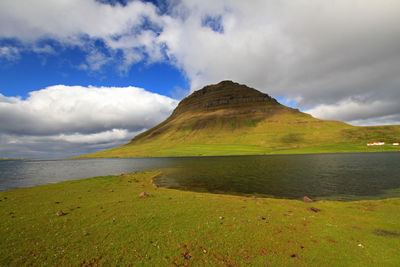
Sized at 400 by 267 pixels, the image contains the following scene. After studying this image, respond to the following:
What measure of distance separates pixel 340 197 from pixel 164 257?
2888 cm

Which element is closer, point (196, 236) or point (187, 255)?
point (187, 255)

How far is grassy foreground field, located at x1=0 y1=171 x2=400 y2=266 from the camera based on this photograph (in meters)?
10.4

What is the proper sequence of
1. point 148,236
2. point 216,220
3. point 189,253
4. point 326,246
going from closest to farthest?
point 189,253
point 326,246
point 148,236
point 216,220

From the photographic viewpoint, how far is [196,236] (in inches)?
506

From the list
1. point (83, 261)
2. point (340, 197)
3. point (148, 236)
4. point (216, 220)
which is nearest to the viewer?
point (83, 261)

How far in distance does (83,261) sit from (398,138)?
268602 mm

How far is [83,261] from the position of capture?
393 inches

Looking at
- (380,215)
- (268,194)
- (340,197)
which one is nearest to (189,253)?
(380,215)

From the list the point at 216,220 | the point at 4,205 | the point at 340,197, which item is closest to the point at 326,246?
the point at 216,220

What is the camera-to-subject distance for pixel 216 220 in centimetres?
1597

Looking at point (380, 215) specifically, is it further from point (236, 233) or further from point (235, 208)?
point (236, 233)

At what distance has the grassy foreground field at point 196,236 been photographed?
1038 cm

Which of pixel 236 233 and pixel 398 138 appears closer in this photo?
pixel 236 233

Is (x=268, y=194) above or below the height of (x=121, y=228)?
below
